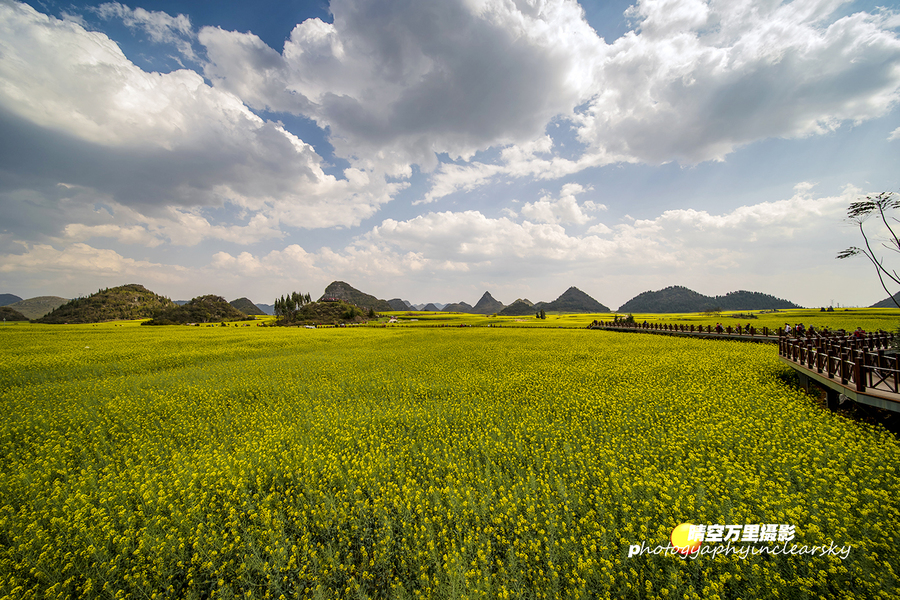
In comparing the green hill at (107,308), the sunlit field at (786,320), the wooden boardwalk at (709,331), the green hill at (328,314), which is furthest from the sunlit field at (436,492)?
the green hill at (107,308)

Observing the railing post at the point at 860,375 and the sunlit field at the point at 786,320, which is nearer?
the railing post at the point at 860,375

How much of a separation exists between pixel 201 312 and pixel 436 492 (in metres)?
159

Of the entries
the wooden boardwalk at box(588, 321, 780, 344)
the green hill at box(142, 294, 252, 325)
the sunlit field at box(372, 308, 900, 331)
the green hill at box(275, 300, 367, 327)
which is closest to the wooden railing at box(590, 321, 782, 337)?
the wooden boardwalk at box(588, 321, 780, 344)

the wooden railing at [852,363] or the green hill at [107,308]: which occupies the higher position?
the green hill at [107,308]

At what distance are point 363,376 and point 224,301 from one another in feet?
578

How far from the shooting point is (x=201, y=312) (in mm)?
128875

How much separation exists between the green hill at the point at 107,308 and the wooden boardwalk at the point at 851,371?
564 ft

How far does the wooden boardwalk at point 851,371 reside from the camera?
36.3ft

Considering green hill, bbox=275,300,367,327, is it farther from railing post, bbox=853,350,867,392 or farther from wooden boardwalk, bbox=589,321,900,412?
railing post, bbox=853,350,867,392

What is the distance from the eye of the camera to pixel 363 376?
804 inches

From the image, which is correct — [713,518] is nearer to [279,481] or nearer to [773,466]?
[773,466]

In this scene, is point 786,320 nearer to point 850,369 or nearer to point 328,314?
point 850,369

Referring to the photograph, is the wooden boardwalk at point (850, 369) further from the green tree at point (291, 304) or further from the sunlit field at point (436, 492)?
the green tree at point (291, 304)

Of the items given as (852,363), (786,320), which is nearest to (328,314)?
(786,320)
